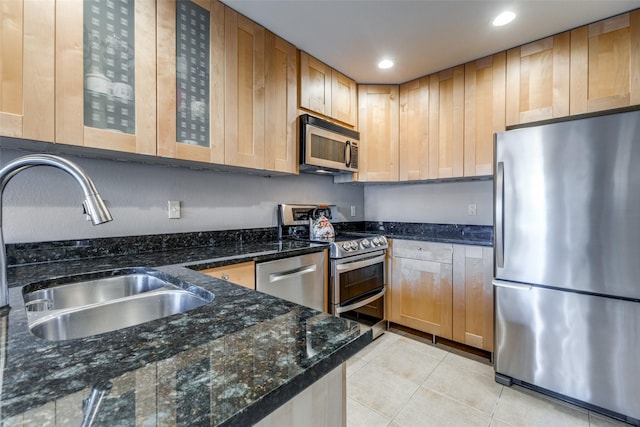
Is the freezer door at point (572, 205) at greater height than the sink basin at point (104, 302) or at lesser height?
greater

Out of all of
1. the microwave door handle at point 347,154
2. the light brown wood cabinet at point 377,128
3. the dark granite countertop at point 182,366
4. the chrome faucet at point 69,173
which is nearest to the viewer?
the dark granite countertop at point 182,366

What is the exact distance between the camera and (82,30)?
127cm

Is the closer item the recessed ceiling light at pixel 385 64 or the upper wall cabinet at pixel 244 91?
the upper wall cabinet at pixel 244 91

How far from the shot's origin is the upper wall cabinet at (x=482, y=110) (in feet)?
7.55

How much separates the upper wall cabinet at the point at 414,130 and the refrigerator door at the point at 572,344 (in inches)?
50.2

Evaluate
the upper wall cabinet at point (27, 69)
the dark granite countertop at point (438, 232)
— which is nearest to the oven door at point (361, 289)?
the dark granite countertop at point (438, 232)

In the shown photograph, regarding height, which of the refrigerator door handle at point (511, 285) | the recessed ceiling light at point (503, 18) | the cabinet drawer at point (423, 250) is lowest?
the refrigerator door handle at point (511, 285)

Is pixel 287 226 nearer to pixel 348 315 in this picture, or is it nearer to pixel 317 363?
pixel 348 315

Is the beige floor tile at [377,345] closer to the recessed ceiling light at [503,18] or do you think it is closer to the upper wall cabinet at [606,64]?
the upper wall cabinet at [606,64]

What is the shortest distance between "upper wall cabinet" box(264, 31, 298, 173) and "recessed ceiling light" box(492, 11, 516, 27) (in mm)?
1416

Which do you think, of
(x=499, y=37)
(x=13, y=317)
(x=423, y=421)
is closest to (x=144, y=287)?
(x=13, y=317)

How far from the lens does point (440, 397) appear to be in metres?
1.79

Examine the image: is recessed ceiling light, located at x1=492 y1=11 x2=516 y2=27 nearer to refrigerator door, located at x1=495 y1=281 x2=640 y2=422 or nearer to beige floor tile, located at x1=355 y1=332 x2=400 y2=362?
refrigerator door, located at x1=495 y1=281 x2=640 y2=422

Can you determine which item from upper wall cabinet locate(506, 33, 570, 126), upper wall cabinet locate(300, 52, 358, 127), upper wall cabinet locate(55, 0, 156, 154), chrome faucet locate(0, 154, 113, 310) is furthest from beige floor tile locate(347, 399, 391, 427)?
upper wall cabinet locate(506, 33, 570, 126)
